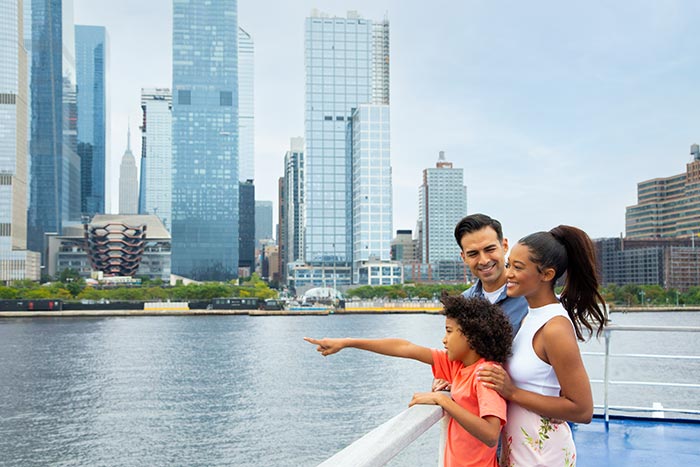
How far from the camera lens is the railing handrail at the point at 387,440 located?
178 centimetres

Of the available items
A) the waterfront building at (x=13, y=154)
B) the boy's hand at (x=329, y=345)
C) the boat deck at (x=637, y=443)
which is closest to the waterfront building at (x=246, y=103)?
the waterfront building at (x=13, y=154)

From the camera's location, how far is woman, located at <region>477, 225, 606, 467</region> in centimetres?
248

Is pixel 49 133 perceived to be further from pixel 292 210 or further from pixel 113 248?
pixel 292 210

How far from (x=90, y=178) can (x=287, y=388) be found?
567 feet

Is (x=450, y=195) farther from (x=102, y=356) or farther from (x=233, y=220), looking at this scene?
(x=102, y=356)

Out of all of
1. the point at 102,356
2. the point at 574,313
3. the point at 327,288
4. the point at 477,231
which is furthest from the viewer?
the point at 327,288

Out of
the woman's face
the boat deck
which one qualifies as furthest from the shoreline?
the woman's face

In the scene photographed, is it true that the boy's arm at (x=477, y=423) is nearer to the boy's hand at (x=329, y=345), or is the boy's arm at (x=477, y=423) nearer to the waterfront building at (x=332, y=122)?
the boy's hand at (x=329, y=345)

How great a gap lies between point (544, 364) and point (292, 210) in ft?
571

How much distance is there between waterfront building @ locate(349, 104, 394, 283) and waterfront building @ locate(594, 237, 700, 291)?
3772cm

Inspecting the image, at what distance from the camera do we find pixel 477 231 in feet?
10.5

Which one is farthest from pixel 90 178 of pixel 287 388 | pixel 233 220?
pixel 287 388

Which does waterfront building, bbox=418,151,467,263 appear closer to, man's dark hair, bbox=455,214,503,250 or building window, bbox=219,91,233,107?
building window, bbox=219,91,233,107

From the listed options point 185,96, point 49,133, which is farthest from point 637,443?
point 49,133
